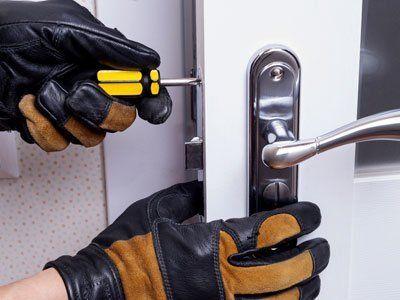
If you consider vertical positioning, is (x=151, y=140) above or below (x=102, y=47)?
below

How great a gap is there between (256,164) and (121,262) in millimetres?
160

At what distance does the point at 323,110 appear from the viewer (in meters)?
0.38

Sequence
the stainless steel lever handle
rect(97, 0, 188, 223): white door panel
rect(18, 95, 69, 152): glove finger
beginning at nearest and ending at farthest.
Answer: the stainless steel lever handle, rect(18, 95, 69, 152): glove finger, rect(97, 0, 188, 223): white door panel

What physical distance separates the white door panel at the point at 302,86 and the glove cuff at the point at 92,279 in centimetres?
11

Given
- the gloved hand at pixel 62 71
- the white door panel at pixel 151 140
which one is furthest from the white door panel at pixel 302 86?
the white door panel at pixel 151 140

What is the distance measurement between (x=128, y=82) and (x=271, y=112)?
159mm

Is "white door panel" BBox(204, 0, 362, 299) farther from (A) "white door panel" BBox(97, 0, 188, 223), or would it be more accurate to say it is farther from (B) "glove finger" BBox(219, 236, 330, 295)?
(A) "white door panel" BBox(97, 0, 188, 223)

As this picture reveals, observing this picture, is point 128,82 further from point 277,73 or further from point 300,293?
point 300,293

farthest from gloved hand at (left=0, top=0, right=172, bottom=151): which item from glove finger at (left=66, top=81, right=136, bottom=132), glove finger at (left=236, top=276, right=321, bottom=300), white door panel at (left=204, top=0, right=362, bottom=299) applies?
glove finger at (left=236, top=276, right=321, bottom=300)

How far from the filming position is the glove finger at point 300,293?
370mm

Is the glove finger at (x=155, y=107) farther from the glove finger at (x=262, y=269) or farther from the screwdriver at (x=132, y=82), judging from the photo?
the glove finger at (x=262, y=269)

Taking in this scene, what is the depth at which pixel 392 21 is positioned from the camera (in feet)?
1.45

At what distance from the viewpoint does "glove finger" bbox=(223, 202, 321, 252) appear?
37cm

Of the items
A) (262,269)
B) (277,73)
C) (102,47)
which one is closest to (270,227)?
(262,269)
